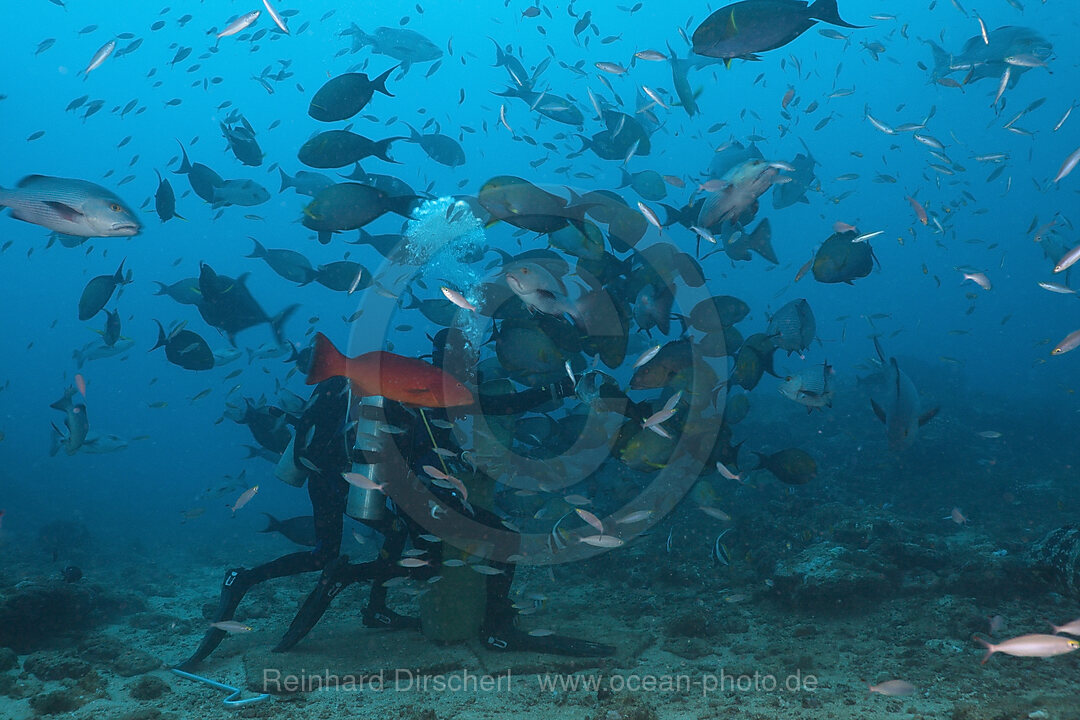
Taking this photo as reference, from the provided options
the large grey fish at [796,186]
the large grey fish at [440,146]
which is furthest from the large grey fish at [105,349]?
the large grey fish at [796,186]

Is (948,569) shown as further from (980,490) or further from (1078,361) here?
(1078,361)

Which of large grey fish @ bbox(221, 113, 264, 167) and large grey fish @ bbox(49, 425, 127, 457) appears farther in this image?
large grey fish @ bbox(49, 425, 127, 457)

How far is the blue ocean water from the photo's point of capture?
38.9 feet

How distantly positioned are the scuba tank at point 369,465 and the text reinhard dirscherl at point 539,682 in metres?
1.33

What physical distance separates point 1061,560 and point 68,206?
7.86m

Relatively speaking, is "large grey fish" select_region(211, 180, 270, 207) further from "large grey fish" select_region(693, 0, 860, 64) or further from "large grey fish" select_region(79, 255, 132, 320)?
"large grey fish" select_region(693, 0, 860, 64)

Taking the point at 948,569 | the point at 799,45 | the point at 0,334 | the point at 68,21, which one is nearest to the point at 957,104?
the point at 799,45

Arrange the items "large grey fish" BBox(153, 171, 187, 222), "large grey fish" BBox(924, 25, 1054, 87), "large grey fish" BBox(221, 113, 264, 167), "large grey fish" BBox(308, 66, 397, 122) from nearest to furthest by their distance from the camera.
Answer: "large grey fish" BBox(308, 66, 397, 122)
"large grey fish" BBox(153, 171, 187, 222)
"large grey fish" BBox(221, 113, 264, 167)
"large grey fish" BBox(924, 25, 1054, 87)

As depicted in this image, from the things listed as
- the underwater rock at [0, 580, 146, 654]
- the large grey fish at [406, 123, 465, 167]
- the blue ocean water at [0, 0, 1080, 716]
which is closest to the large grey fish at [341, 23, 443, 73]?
the blue ocean water at [0, 0, 1080, 716]

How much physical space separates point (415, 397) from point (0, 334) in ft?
455

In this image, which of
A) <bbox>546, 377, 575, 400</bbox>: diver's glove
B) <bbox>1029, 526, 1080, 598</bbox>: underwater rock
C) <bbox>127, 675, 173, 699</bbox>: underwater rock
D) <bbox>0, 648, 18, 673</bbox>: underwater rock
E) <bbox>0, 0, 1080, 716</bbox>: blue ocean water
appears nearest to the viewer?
<bbox>1029, 526, 1080, 598</bbox>: underwater rock

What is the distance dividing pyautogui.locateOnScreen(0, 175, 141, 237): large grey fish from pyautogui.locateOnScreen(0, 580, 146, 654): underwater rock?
14.8 feet

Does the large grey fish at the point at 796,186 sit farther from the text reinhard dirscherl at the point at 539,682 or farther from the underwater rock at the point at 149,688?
the underwater rock at the point at 149,688

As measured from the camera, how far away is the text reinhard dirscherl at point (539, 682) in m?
3.84
